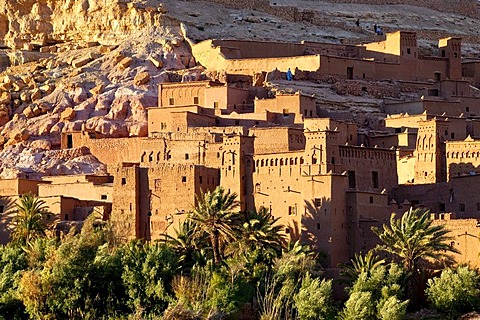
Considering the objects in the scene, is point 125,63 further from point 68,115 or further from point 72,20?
point 72,20

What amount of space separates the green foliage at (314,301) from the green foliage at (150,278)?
389cm

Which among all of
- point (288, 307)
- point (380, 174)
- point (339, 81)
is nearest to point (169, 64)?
point (339, 81)

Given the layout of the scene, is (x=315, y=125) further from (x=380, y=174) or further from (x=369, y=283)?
(x=369, y=283)

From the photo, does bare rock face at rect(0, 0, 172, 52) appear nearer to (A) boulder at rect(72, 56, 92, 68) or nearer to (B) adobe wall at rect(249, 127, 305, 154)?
(A) boulder at rect(72, 56, 92, 68)

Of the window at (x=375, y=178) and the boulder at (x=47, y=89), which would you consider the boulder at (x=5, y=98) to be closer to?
the boulder at (x=47, y=89)

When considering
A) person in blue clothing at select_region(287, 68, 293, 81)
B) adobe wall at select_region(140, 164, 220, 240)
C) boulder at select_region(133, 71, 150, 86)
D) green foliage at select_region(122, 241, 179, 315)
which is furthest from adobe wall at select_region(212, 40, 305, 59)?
green foliage at select_region(122, 241, 179, 315)

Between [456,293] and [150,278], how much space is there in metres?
8.93


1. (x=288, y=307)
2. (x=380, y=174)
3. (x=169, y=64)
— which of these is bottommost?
(x=288, y=307)

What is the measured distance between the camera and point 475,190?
184 ft

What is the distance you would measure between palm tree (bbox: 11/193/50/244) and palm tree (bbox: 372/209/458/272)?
11250 millimetres

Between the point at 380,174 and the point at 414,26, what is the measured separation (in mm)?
19408

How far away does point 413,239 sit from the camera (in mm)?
51531

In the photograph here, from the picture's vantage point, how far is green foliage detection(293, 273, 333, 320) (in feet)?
165

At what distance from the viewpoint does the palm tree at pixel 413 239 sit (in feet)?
169
